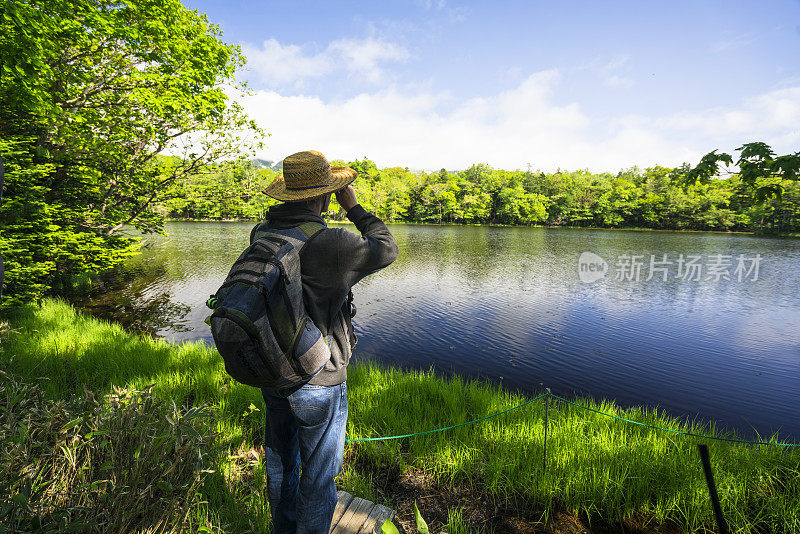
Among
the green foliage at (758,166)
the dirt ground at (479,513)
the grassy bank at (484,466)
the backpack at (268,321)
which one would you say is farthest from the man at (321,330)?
the green foliage at (758,166)

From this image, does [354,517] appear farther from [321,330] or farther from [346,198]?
[346,198]

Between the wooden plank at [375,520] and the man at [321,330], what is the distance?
2.20ft

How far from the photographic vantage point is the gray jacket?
1.71 metres

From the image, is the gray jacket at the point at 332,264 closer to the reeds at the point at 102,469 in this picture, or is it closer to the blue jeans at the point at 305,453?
the blue jeans at the point at 305,453

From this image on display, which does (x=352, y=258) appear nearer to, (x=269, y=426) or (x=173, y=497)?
(x=269, y=426)

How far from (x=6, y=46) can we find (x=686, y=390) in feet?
42.8

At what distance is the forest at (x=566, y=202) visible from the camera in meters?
52.4

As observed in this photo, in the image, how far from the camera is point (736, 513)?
290cm

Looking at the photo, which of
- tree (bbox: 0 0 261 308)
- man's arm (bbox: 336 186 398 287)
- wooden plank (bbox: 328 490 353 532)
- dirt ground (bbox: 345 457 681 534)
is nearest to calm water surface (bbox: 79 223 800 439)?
tree (bbox: 0 0 261 308)

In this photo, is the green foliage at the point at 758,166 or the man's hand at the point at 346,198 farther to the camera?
the green foliage at the point at 758,166

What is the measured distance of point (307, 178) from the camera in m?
1.88

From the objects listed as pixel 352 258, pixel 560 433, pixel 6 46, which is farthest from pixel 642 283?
pixel 6 46

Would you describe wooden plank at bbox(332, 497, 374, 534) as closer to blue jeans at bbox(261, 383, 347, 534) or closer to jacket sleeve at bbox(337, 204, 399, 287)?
blue jeans at bbox(261, 383, 347, 534)

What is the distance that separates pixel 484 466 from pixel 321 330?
2813mm
